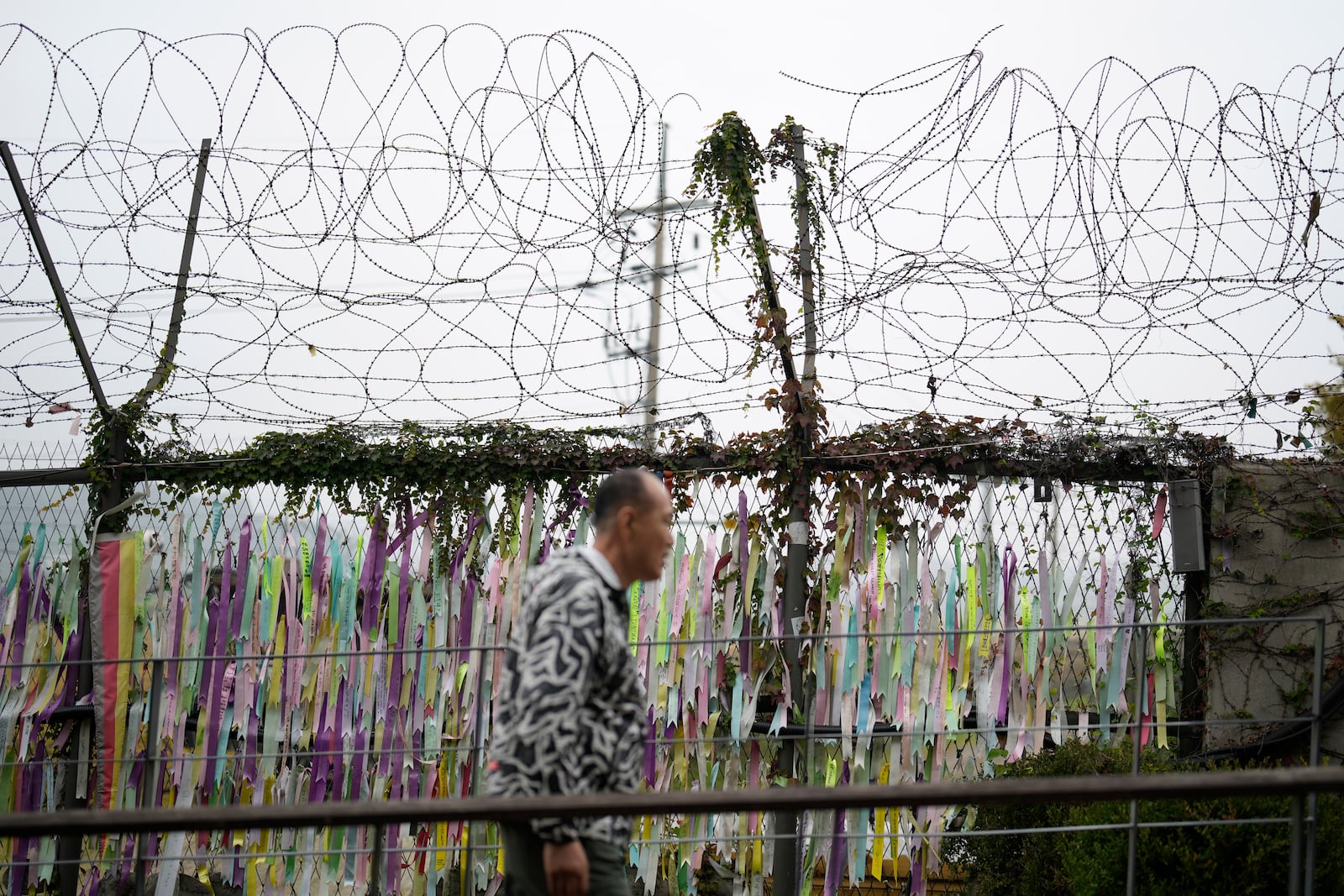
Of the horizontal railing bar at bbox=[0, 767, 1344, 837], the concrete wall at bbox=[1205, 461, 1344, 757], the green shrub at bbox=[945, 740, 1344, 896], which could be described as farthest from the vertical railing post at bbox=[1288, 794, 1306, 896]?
the concrete wall at bbox=[1205, 461, 1344, 757]

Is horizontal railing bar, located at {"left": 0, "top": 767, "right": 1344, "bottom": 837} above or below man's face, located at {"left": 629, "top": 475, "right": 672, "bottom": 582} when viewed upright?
below

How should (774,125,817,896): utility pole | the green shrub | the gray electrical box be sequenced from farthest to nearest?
the gray electrical box → (774,125,817,896): utility pole → the green shrub

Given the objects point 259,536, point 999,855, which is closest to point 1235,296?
point 999,855

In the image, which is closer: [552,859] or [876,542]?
[552,859]

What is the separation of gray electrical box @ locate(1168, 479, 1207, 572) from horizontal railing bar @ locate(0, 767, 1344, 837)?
10.5 feet

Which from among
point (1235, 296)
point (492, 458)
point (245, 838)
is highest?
point (1235, 296)

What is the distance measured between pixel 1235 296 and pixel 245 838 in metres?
4.64

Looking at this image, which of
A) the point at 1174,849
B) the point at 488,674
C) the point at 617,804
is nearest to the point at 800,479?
the point at 488,674

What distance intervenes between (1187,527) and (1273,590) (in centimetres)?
44

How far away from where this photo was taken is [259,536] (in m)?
5.21

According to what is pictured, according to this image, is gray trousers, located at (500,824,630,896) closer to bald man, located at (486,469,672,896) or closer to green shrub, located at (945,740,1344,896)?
bald man, located at (486,469,672,896)

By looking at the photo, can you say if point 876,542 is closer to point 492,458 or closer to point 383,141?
point 492,458

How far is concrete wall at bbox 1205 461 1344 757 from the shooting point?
15.7 feet

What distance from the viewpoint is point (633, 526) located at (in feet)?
7.19
